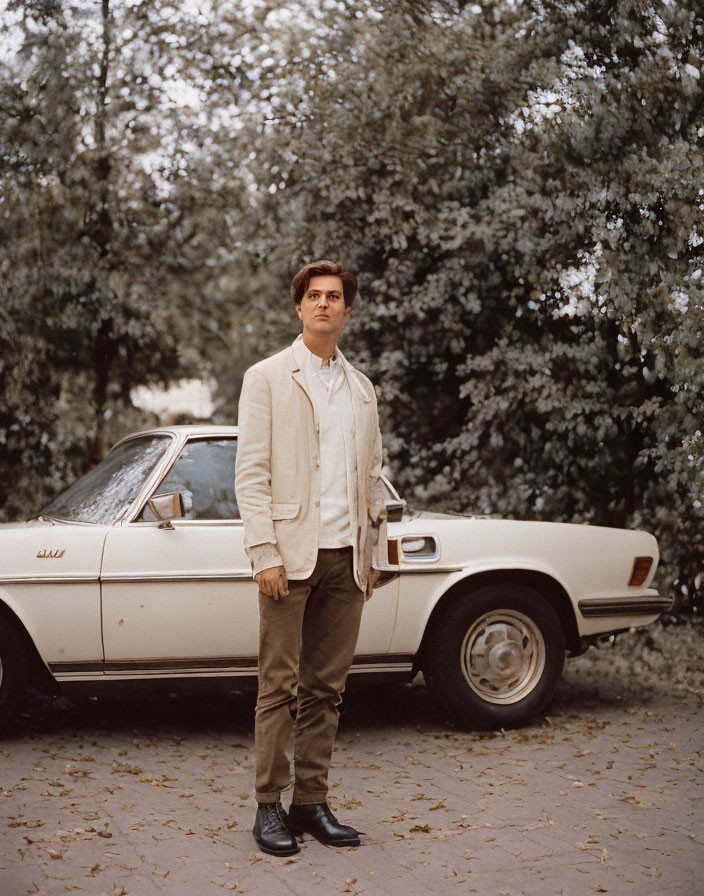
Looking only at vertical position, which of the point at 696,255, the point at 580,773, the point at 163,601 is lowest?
the point at 580,773

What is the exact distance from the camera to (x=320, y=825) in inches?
151

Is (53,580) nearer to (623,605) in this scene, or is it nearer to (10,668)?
(10,668)

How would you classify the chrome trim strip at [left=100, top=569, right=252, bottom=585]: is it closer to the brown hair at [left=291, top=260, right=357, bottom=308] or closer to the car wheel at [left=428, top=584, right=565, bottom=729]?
the car wheel at [left=428, top=584, right=565, bottom=729]

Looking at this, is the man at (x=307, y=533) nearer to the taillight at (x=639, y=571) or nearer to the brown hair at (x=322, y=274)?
the brown hair at (x=322, y=274)

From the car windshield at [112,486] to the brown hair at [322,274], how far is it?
6.05 ft

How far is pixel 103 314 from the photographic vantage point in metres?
10.7

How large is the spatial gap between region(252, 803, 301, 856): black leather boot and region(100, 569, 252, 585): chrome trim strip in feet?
4.77

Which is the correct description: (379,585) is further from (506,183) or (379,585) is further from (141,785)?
(506,183)

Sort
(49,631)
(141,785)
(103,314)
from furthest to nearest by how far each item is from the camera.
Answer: (103,314) < (49,631) < (141,785)

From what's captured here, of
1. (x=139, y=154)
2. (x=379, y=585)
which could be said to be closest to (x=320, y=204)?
(x=139, y=154)

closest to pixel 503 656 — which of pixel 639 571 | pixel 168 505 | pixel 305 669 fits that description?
pixel 639 571

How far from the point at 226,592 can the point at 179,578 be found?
0.24m

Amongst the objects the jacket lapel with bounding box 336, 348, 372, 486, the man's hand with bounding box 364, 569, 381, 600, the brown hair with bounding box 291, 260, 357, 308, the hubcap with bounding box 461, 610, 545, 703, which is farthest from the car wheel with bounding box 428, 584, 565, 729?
the brown hair with bounding box 291, 260, 357, 308

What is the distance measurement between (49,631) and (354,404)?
2.12m
